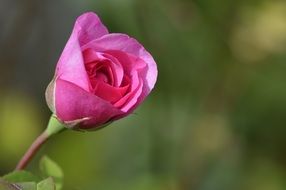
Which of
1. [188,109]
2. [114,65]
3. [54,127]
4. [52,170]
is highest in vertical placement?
[114,65]

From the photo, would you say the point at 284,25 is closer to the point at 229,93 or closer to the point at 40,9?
the point at 229,93

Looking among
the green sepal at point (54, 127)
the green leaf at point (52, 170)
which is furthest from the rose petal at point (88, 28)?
the green leaf at point (52, 170)

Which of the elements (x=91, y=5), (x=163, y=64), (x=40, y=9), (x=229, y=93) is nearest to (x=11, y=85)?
(x=40, y=9)

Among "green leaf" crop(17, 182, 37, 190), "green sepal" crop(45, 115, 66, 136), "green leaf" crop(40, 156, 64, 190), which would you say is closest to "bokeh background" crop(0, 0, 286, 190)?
"green leaf" crop(40, 156, 64, 190)

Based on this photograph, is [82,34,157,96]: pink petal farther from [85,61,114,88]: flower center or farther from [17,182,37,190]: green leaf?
[17,182,37,190]: green leaf

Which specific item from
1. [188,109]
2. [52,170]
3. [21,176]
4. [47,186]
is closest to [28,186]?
[47,186]

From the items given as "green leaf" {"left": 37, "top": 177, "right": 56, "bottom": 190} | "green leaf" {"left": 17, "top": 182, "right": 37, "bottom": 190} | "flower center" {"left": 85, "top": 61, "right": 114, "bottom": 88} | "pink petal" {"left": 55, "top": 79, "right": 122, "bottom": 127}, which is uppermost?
"flower center" {"left": 85, "top": 61, "right": 114, "bottom": 88}

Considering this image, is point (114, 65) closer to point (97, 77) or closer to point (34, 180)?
point (97, 77)
